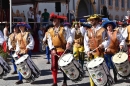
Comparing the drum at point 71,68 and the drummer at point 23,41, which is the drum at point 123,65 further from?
the drummer at point 23,41

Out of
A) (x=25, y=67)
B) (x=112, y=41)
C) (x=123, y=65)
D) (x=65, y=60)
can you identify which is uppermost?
(x=112, y=41)

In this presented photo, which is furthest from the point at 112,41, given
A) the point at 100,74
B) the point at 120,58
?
the point at 100,74

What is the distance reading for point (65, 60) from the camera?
20.8ft

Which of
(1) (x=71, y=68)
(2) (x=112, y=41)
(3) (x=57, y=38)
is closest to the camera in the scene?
(1) (x=71, y=68)

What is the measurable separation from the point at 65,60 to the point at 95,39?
30.3 inches

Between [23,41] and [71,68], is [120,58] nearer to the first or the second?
[71,68]

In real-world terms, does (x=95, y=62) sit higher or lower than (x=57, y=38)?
lower

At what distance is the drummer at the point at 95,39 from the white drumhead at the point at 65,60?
40 cm

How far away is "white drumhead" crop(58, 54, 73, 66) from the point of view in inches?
246

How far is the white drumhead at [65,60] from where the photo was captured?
6.24 meters

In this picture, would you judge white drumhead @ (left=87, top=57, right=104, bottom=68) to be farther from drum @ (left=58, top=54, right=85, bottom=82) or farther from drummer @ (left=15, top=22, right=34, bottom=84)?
drummer @ (left=15, top=22, right=34, bottom=84)

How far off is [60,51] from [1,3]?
412 inches

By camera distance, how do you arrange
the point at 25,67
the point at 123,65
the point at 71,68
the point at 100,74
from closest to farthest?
the point at 100,74
the point at 71,68
the point at 123,65
the point at 25,67

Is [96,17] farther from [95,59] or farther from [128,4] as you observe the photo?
[128,4]
